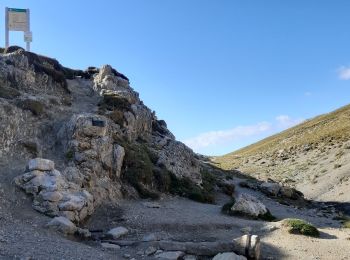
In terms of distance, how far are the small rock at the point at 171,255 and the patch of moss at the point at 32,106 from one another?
77.1ft

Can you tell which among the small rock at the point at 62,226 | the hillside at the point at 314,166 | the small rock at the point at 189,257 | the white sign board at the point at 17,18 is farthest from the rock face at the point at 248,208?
the white sign board at the point at 17,18

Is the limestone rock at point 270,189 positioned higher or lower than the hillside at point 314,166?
lower

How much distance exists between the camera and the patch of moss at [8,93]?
137 ft

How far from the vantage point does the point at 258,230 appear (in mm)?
29172

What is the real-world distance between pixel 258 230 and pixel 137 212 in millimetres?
8739

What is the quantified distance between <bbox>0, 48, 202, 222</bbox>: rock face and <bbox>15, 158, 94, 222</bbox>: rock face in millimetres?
60

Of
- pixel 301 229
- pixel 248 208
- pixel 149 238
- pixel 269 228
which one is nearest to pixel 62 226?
pixel 149 238

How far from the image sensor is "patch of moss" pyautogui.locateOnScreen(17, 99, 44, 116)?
40.9m

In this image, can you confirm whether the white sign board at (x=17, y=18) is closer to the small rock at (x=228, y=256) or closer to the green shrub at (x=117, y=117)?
the green shrub at (x=117, y=117)

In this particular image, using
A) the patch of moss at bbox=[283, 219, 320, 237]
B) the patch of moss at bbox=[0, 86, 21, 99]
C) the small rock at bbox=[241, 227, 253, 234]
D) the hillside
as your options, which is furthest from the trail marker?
the hillside

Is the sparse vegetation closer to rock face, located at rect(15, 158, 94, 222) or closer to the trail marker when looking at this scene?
rock face, located at rect(15, 158, 94, 222)

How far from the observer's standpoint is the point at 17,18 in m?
53.1

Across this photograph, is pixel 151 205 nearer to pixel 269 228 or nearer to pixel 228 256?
pixel 269 228

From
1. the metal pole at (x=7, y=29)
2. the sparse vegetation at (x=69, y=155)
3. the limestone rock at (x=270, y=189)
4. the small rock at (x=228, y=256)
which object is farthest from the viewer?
the limestone rock at (x=270, y=189)
